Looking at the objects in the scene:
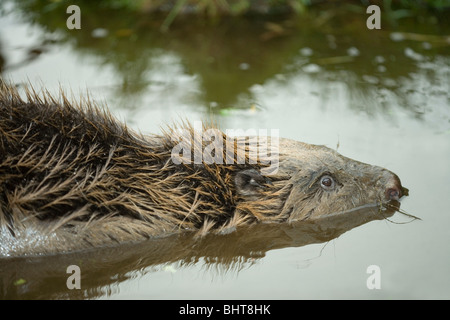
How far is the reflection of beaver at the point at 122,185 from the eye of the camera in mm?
3535

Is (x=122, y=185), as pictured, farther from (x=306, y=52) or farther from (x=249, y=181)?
(x=306, y=52)

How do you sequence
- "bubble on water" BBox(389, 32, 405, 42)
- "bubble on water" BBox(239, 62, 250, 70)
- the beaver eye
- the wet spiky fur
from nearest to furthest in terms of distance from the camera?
the wet spiky fur
the beaver eye
"bubble on water" BBox(239, 62, 250, 70)
"bubble on water" BBox(389, 32, 405, 42)

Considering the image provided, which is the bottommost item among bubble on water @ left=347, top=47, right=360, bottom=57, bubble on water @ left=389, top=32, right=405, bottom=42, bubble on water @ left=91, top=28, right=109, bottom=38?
bubble on water @ left=347, top=47, right=360, bottom=57

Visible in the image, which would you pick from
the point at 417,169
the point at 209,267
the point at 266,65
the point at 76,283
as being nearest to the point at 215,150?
the point at 209,267

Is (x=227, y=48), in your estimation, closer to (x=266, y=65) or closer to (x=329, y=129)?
(x=266, y=65)

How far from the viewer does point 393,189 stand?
13.4 ft

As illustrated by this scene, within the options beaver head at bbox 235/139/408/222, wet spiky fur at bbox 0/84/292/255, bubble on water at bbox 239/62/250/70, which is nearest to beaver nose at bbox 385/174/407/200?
beaver head at bbox 235/139/408/222

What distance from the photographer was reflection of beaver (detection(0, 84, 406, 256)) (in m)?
3.54

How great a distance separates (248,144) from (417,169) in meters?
1.40

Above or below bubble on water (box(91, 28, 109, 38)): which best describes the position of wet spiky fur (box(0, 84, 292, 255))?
below

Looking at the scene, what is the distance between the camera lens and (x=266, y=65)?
5980mm

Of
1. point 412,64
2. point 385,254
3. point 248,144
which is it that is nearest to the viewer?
point 385,254

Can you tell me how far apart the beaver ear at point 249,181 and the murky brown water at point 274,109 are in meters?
0.28

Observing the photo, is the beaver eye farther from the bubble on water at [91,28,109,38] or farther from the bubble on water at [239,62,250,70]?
the bubble on water at [91,28,109,38]
